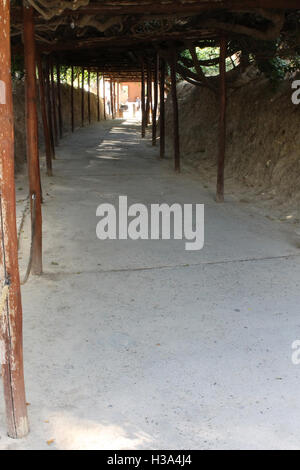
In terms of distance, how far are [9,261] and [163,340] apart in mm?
1668

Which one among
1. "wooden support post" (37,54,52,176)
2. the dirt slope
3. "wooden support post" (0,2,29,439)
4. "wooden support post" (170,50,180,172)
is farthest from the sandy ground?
"wooden support post" (170,50,180,172)

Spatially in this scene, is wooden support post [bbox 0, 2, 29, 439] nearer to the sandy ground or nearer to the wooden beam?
the sandy ground

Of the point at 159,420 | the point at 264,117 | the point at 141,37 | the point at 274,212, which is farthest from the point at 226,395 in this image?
the point at 264,117

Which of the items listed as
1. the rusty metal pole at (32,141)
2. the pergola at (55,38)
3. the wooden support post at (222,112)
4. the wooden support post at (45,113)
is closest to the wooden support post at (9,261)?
the pergola at (55,38)

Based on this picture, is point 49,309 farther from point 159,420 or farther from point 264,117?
point 264,117

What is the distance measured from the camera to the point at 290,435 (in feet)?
8.88

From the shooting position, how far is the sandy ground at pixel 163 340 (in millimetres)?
2777

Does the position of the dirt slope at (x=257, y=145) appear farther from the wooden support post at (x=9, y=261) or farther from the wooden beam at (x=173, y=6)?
the wooden support post at (x=9, y=261)

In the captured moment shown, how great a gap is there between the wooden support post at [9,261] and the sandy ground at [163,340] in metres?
0.19

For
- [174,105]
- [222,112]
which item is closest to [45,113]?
[174,105]

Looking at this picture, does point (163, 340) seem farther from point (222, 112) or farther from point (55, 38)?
point (55, 38)

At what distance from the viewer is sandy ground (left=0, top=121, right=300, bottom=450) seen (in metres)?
2.78
